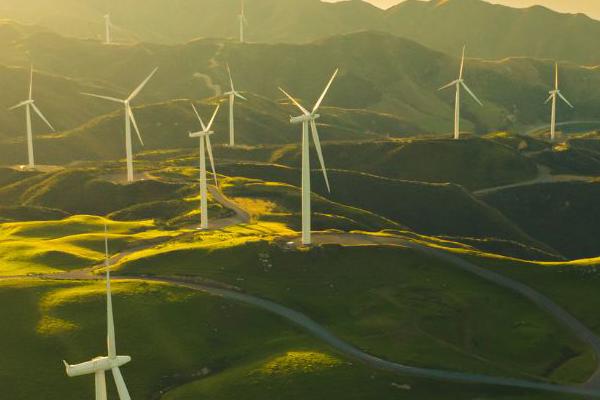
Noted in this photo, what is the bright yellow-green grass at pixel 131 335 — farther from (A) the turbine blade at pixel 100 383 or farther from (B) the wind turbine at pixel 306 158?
(A) the turbine blade at pixel 100 383

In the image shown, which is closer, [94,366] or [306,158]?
[94,366]

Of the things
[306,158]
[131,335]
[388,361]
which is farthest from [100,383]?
[306,158]

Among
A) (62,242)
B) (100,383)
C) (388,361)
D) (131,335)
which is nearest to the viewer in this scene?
(100,383)

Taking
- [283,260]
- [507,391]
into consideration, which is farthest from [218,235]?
[507,391]

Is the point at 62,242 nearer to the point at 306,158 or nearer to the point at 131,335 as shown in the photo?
the point at 131,335

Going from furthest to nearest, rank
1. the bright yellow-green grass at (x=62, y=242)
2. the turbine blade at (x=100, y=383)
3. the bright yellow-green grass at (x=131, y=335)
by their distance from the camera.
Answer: the bright yellow-green grass at (x=62, y=242), the bright yellow-green grass at (x=131, y=335), the turbine blade at (x=100, y=383)

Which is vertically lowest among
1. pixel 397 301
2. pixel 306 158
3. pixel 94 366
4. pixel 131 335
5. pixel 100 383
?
pixel 131 335

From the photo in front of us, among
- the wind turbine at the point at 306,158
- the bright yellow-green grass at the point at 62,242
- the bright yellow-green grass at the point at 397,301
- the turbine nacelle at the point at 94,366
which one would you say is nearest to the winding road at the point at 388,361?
the bright yellow-green grass at the point at 397,301

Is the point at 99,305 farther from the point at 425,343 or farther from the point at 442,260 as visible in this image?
the point at 442,260
